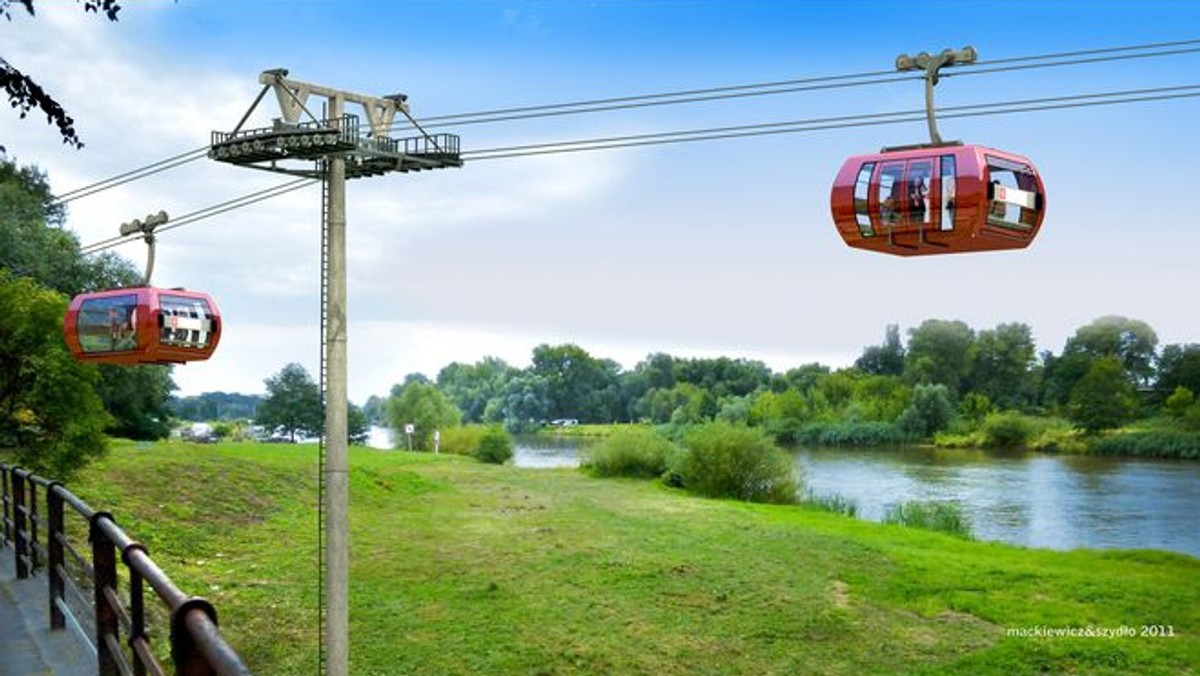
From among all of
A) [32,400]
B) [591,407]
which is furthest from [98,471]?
[591,407]

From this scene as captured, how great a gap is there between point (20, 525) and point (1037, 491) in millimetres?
37185

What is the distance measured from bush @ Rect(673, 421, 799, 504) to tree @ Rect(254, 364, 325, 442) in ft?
146

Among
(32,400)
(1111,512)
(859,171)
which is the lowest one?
(1111,512)

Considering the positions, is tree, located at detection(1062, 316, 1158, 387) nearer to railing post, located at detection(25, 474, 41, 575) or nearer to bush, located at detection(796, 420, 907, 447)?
bush, located at detection(796, 420, 907, 447)

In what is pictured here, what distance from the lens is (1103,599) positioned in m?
18.8

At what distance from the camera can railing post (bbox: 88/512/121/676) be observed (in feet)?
15.9

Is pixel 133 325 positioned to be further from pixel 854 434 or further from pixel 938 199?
pixel 854 434

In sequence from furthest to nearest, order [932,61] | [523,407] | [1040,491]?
1. [523,407]
2. [1040,491]
3. [932,61]

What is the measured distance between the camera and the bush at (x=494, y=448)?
173ft

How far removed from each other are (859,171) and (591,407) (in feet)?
320

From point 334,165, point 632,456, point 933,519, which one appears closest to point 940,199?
point 334,165

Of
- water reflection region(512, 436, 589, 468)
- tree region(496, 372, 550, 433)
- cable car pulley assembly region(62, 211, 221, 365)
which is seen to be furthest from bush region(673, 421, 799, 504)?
tree region(496, 372, 550, 433)

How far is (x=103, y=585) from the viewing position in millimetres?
4914

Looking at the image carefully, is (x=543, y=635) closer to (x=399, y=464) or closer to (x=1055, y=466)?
(x=399, y=464)
